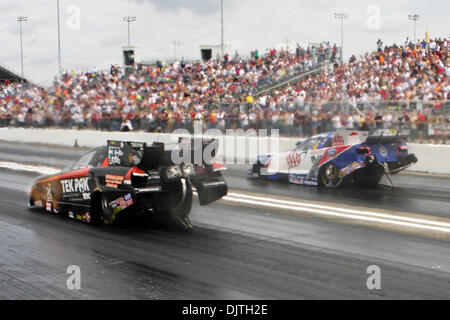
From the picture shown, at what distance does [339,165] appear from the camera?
14438 millimetres

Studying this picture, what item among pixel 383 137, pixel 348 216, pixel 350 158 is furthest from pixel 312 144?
pixel 348 216

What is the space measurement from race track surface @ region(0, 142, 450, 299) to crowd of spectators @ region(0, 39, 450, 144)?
755cm

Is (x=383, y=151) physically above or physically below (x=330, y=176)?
above

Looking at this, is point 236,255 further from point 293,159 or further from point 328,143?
point 293,159

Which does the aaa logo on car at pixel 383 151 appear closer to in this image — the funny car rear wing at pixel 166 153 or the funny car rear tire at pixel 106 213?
the funny car rear wing at pixel 166 153

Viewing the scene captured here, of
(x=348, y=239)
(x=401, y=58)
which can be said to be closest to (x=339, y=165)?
(x=348, y=239)

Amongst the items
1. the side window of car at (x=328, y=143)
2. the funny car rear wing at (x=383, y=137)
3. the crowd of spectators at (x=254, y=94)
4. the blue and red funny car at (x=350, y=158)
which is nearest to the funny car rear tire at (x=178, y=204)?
the blue and red funny car at (x=350, y=158)

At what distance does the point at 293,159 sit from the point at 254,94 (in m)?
13.9

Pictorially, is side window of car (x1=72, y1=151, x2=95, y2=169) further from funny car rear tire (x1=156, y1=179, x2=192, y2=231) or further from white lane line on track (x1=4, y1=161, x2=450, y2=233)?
white lane line on track (x1=4, y1=161, x2=450, y2=233)

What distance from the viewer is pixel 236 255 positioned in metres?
8.05

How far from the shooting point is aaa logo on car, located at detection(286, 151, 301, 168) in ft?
50.8

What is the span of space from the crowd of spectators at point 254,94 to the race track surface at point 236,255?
7.55 metres

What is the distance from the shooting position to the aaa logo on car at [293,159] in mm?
15469

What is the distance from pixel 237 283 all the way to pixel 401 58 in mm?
19671
